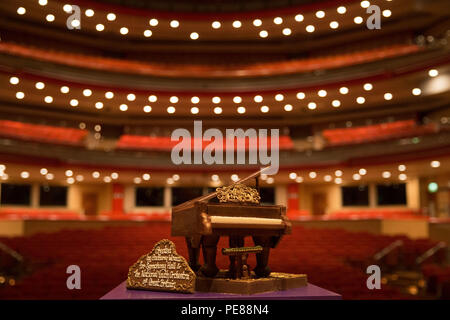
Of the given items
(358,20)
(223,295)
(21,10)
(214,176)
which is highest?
(21,10)

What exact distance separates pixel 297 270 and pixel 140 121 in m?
12.2

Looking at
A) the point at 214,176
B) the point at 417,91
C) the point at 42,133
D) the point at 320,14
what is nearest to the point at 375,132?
the point at 417,91

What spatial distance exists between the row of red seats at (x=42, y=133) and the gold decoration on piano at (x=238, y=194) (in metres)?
11.8

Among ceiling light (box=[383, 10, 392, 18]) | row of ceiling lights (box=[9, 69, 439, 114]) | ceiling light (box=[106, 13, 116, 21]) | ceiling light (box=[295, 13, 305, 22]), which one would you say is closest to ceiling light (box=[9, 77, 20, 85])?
row of ceiling lights (box=[9, 69, 439, 114])

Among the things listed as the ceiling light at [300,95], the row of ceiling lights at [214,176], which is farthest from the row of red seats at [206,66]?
the row of ceiling lights at [214,176]

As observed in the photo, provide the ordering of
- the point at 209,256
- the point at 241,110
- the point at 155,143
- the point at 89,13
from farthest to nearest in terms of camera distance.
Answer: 1. the point at 155,143
2. the point at 241,110
3. the point at 89,13
4. the point at 209,256

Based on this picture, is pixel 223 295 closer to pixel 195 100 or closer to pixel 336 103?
pixel 195 100

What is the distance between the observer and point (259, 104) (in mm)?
15695

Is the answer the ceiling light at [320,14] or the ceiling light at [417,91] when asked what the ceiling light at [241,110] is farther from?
the ceiling light at [417,91]

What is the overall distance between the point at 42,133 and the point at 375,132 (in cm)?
1156

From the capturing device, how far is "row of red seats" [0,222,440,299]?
186 inches

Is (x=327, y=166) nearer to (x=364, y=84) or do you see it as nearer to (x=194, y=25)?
(x=364, y=84)

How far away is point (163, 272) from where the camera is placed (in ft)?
11.2

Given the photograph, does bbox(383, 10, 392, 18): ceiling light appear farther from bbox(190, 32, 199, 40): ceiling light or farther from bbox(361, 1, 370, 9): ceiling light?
bbox(190, 32, 199, 40): ceiling light
